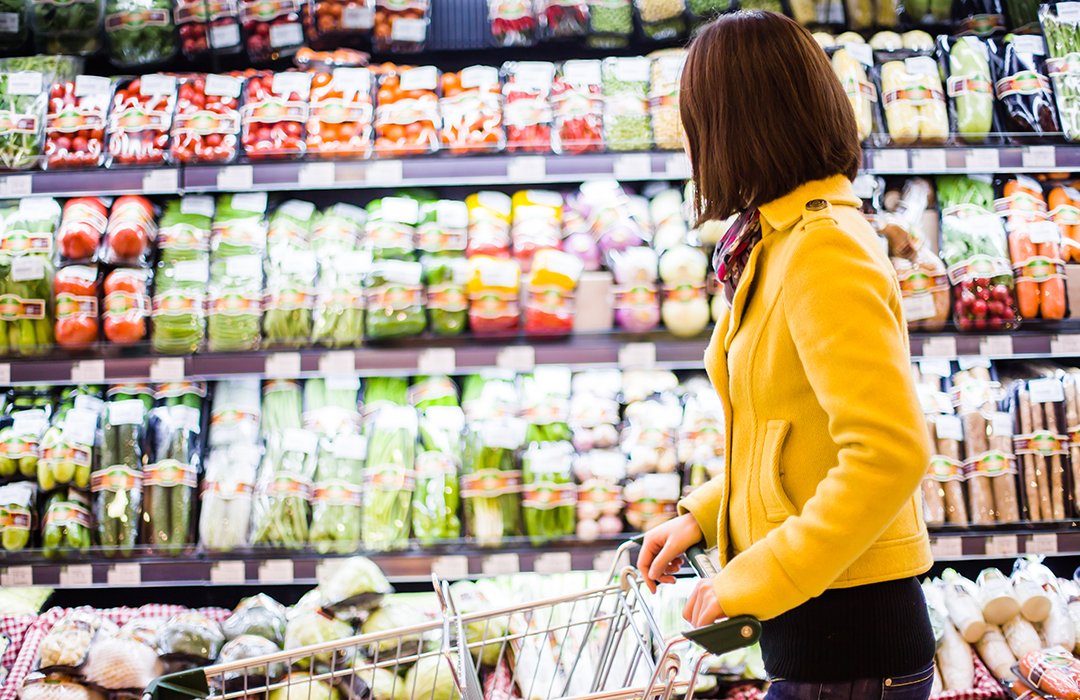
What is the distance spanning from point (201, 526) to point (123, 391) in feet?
1.56

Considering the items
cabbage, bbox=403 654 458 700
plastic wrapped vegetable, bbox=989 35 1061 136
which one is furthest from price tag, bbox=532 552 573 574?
plastic wrapped vegetable, bbox=989 35 1061 136

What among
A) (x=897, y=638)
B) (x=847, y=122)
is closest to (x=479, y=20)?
(x=847, y=122)

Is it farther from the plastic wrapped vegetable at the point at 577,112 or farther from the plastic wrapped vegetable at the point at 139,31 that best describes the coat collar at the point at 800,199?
the plastic wrapped vegetable at the point at 139,31

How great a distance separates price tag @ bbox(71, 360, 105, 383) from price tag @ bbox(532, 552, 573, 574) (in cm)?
118

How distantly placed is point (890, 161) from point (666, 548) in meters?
1.51

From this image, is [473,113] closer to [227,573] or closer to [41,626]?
[227,573]

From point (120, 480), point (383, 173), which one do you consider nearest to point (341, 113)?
point (383, 173)

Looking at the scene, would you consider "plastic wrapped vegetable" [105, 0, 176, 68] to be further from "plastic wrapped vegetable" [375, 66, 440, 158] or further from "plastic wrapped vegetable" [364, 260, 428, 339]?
"plastic wrapped vegetable" [364, 260, 428, 339]

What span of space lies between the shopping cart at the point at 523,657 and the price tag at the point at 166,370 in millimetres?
744

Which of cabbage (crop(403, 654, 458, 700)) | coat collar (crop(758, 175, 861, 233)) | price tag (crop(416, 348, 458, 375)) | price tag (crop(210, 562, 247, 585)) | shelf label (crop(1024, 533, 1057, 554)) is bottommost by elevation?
cabbage (crop(403, 654, 458, 700))

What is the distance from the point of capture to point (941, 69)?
8.52ft

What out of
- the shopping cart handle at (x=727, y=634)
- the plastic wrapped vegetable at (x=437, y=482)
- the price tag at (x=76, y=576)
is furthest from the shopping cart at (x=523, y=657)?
the price tag at (x=76, y=576)

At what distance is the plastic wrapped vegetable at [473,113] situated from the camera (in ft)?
7.95

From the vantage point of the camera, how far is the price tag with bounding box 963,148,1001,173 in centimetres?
232
